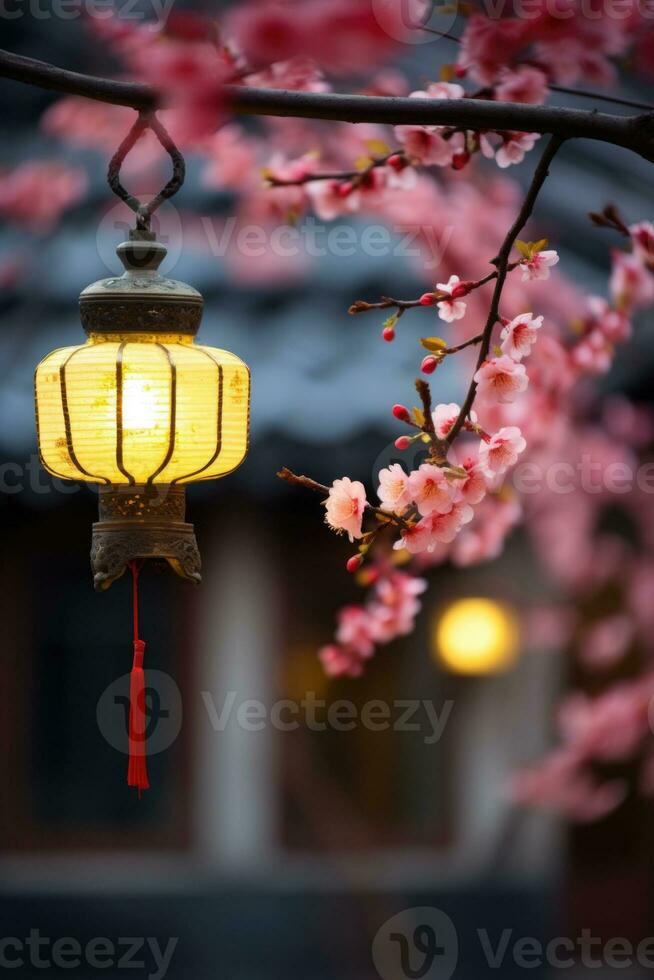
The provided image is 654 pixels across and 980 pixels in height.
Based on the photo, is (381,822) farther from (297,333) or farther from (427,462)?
(427,462)

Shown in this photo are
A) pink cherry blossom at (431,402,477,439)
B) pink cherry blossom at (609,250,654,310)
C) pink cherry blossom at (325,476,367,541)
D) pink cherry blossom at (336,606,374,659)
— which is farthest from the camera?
pink cherry blossom at (336,606,374,659)

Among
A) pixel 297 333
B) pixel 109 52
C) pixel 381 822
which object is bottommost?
pixel 381 822

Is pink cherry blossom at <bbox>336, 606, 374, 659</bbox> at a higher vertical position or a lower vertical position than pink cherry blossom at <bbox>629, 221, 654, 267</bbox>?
lower

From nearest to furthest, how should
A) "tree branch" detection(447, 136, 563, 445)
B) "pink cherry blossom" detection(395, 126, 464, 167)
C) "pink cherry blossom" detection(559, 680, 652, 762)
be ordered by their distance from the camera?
"tree branch" detection(447, 136, 563, 445)
"pink cherry blossom" detection(395, 126, 464, 167)
"pink cherry blossom" detection(559, 680, 652, 762)

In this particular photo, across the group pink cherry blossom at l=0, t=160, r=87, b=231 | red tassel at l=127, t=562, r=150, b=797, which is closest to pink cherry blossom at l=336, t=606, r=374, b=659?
red tassel at l=127, t=562, r=150, b=797

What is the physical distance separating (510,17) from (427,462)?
142cm

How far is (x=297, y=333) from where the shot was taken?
28.8 feet

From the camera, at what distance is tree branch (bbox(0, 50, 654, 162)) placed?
2943 millimetres

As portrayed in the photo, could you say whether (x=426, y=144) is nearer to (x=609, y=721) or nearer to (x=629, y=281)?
(x=629, y=281)

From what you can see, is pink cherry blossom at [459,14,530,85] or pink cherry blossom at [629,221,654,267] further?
pink cherry blossom at [629,221,654,267]

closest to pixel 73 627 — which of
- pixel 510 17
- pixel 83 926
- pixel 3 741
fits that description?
pixel 3 741

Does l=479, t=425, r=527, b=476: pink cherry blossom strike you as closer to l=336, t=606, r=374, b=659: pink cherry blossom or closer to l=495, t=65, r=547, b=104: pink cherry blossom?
l=495, t=65, r=547, b=104: pink cherry blossom

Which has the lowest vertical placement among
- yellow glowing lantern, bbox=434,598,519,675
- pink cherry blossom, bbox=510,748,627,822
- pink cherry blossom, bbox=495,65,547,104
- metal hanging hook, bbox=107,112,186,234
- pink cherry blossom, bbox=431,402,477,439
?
pink cherry blossom, bbox=431,402,477,439

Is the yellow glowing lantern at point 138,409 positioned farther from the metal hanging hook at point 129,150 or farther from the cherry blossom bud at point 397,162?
the cherry blossom bud at point 397,162
